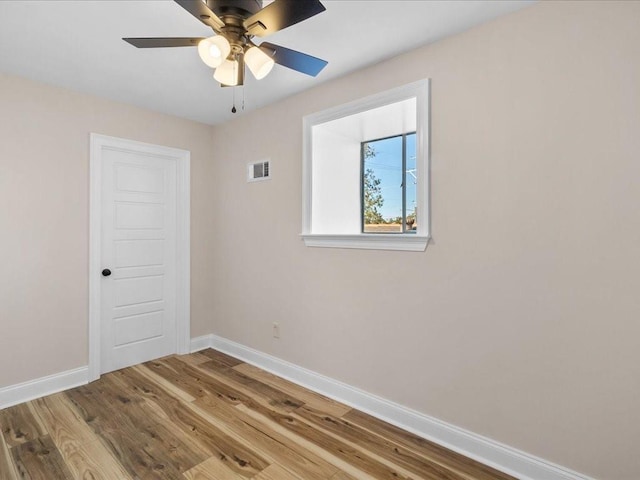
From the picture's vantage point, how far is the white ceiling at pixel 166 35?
70.9 inches

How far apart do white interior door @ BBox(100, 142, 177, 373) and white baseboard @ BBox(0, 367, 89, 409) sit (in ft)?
0.76

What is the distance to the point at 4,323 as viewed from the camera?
256 centimetres

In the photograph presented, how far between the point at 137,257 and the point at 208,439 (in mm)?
1994

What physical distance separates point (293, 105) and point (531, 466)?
3.04m

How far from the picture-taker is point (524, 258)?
1818mm

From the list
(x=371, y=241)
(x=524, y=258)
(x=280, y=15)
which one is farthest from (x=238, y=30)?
(x=524, y=258)

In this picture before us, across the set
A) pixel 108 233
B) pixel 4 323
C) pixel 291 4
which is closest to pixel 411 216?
pixel 291 4

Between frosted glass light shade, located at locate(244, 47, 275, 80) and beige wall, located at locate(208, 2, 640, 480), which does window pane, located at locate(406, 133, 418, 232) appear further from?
frosted glass light shade, located at locate(244, 47, 275, 80)

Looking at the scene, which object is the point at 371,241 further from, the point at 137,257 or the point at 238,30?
the point at 137,257

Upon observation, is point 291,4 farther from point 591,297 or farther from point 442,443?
point 442,443

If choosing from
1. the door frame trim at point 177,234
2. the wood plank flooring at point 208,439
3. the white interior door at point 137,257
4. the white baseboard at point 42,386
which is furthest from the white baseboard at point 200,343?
the white baseboard at point 42,386

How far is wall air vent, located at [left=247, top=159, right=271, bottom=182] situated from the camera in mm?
3258

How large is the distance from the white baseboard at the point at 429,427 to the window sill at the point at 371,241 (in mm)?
1097

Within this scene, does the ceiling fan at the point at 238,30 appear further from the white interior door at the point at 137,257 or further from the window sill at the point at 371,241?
the white interior door at the point at 137,257
